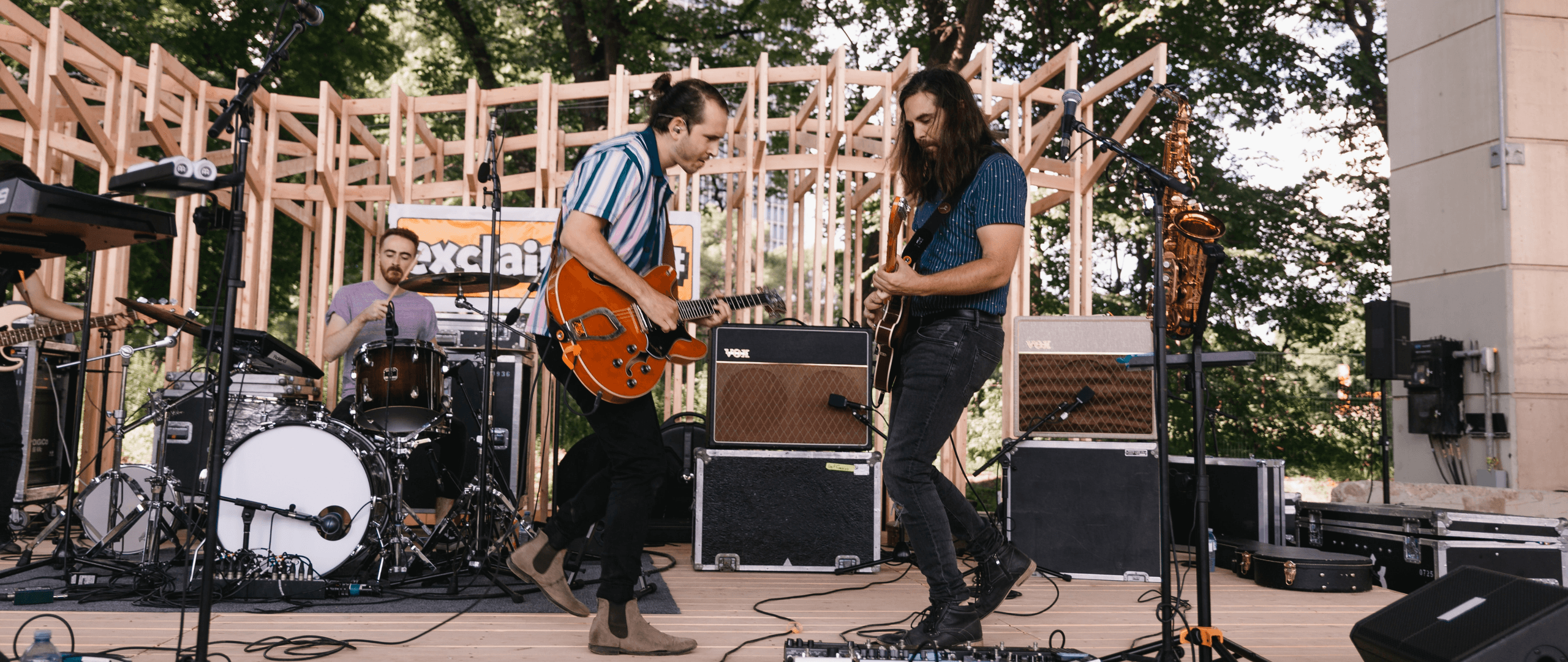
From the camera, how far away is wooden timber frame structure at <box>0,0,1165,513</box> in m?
6.45

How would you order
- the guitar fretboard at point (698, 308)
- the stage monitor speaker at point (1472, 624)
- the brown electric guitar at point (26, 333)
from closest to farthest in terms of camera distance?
1. the stage monitor speaker at point (1472, 624)
2. the guitar fretboard at point (698, 308)
3. the brown electric guitar at point (26, 333)

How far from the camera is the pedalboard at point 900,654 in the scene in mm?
2564

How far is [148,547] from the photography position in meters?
4.18

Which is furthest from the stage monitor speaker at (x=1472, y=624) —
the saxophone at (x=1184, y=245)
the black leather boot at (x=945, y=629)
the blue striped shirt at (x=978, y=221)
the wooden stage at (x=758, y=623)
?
the blue striped shirt at (x=978, y=221)

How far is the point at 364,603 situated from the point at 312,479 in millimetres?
616

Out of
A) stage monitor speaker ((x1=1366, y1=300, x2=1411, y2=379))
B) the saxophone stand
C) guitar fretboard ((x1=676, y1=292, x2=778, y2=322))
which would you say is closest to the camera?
the saxophone stand

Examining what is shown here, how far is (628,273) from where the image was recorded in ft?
10.1

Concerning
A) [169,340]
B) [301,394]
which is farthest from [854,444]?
[169,340]

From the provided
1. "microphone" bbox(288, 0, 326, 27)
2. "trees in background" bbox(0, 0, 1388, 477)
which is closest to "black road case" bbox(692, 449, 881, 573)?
"microphone" bbox(288, 0, 326, 27)

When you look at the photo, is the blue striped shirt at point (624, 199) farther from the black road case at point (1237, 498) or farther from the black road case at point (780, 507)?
the black road case at point (1237, 498)

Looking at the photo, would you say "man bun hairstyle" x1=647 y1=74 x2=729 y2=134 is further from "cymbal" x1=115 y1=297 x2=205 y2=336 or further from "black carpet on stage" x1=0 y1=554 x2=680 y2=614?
"cymbal" x1=115 y1=297 x2=205 y2=336

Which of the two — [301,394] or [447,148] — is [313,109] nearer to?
[447,148]

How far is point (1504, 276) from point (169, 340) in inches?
300

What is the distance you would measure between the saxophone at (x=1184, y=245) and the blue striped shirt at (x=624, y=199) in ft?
5.10
